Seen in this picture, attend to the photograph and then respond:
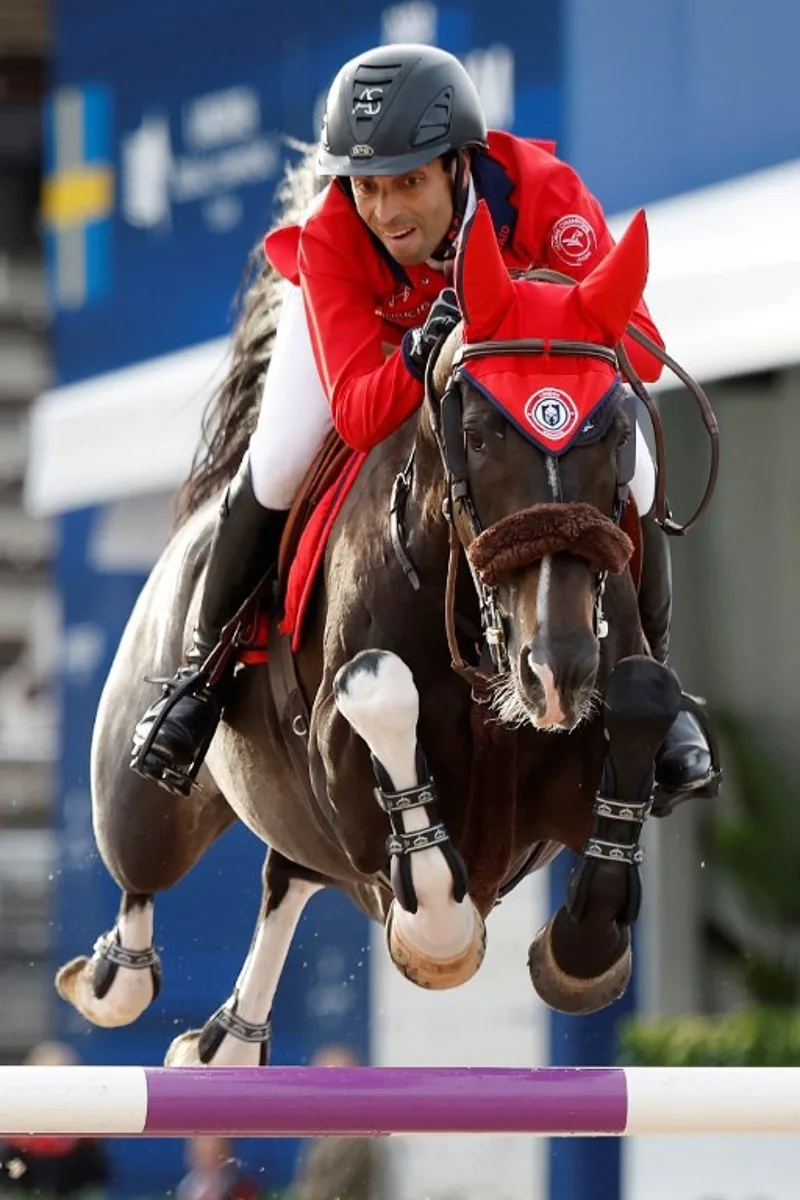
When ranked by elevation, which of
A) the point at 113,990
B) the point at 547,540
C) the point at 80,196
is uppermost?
the point at 80,196

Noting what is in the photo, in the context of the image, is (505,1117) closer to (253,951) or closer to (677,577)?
(253,951)

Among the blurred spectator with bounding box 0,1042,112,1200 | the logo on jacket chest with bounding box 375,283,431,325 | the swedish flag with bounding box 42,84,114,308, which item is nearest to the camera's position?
the logo on jacket chest with bounding box 375,283,431,325

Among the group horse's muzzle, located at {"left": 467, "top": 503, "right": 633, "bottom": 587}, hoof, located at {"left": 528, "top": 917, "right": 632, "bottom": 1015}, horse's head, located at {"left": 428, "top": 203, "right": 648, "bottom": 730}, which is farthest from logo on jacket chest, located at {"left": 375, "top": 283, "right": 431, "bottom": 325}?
hoof, located at {"left": 528, "top": 917, "right": 632, "bottom": 1015}

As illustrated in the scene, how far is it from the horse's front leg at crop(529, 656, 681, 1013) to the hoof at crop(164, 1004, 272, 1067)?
177cm

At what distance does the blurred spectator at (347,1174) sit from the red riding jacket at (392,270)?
4024mm

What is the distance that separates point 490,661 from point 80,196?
29.9 feet

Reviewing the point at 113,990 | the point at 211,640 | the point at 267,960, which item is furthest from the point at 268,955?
the point at 211,640

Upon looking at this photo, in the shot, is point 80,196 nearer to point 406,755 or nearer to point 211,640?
point 211,640

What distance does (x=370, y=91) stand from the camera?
158 inches

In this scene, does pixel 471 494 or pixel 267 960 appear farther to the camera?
pixel 267 960

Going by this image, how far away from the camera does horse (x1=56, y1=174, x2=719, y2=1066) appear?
3.41 metres

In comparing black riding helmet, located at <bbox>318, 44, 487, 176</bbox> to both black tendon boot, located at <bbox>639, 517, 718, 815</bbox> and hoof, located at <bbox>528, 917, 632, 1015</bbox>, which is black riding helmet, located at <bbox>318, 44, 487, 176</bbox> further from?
hoof, located at <bbox>528, 917, 632, 1015</bbox>

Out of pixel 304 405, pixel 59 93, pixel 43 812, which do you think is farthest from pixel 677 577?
pixel 43 812

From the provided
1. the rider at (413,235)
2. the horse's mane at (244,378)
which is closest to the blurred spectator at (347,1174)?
the horse's mane at (244,378)
